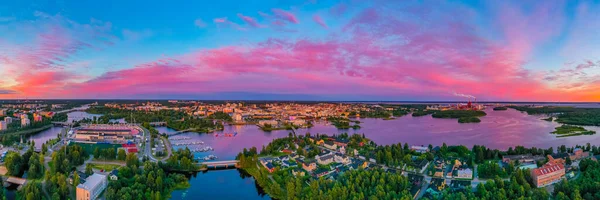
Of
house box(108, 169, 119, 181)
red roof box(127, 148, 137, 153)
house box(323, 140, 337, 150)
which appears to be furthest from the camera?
house box(323, 140, 337, 150)

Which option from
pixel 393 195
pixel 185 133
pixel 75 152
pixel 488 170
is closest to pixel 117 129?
pixel 185 133

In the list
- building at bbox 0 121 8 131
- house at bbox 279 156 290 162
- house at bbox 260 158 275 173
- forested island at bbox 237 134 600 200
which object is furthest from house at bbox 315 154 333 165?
building at bbox 0 121 8 131

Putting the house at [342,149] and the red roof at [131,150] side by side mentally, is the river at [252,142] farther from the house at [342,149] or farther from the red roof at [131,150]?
the house at [342,149]

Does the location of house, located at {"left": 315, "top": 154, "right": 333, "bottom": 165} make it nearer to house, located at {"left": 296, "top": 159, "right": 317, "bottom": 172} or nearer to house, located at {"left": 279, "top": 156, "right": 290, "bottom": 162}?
house, located at {"left": 296, "top": 159, "right": 317, "bottom": 172}

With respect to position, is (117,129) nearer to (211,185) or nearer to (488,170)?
(211,185)

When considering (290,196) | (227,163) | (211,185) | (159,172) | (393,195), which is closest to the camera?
(393,195)

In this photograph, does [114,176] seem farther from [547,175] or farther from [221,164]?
[547,175]
